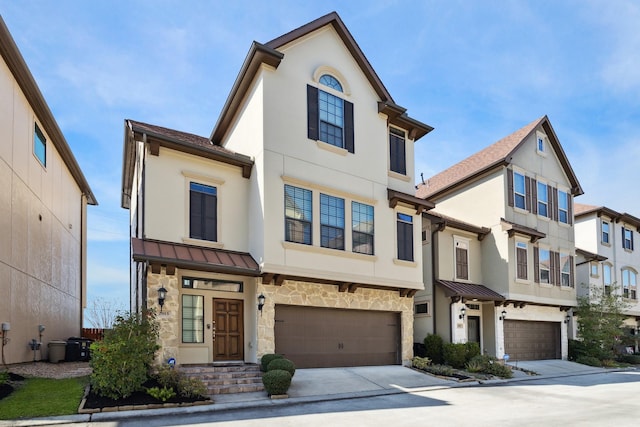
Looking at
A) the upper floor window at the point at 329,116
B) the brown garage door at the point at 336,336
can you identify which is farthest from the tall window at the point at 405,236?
the upper floor window at the point at 329,116

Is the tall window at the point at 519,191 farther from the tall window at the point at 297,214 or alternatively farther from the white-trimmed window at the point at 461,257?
the tall window at the point at 297,214

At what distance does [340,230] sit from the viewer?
687 inches

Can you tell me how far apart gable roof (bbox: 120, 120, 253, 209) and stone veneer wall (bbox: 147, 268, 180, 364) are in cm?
387

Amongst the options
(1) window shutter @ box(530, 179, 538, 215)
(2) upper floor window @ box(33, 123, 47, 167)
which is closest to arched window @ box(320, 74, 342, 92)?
(2) upper floor window @ box(33, 123, 47, 167)

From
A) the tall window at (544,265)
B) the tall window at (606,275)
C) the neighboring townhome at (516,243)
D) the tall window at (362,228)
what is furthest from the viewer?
the tall window at (606,275)

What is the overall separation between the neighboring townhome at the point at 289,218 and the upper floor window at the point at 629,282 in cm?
2133

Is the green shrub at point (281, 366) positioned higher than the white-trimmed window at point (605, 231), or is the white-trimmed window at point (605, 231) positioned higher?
the white-trimmed window at point (605, 231)

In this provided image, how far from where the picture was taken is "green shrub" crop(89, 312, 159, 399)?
11461 millimetres

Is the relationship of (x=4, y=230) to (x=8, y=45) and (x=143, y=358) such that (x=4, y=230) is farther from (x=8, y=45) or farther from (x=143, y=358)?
(x=143, y=358)

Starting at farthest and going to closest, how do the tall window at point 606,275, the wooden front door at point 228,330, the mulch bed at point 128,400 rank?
the tall window at point 606,275 → the wooden front door at point 228,330 → the mulch bed at point 128,400

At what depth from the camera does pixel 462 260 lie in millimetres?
23312

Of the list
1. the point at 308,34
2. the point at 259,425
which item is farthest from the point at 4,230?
the point at 308,34

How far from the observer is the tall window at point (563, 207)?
27248mm

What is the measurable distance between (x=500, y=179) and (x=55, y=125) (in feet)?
64.7
